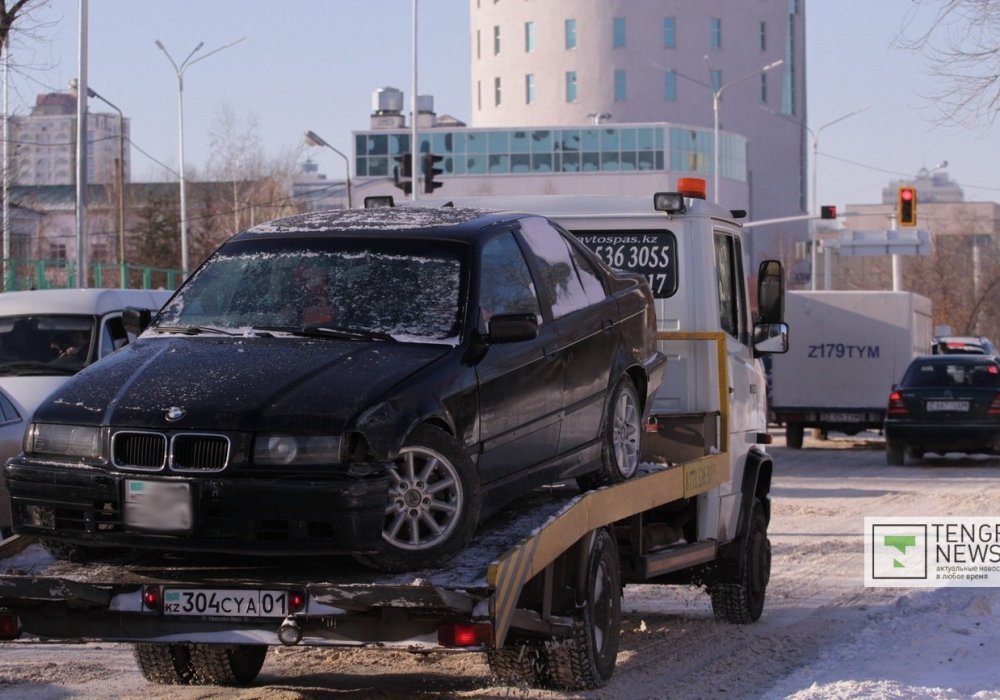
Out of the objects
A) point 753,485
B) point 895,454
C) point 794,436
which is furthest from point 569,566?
point 794,436

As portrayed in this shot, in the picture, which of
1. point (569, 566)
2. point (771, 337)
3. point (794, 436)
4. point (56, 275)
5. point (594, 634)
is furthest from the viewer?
point (56, 275)

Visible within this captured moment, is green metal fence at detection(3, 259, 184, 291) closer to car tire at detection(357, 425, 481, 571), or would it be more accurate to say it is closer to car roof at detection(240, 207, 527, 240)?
car roof at detection(240, 207, 527, 240)

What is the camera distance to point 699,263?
31.1 ft

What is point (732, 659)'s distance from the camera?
848cm

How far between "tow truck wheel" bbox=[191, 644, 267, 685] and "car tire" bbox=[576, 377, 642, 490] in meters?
1.85

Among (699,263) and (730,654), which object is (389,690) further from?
(699,263)

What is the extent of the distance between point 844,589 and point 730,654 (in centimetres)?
281

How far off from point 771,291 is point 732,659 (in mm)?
2482

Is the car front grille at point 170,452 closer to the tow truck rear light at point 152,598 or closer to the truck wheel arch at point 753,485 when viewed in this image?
the tow truck rear light at point 152,598

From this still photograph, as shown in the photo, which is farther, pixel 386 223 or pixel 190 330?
pixel 386 223

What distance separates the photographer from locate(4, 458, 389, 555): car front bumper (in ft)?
18.0

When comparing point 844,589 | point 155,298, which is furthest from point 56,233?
point 844,589

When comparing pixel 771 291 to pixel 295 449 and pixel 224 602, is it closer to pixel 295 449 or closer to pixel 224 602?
pixel 295 449

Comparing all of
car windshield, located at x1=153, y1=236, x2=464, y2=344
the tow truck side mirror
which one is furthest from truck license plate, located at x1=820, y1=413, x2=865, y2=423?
car windshield, located at x1=153, y1=236, x2=464, y2=344
